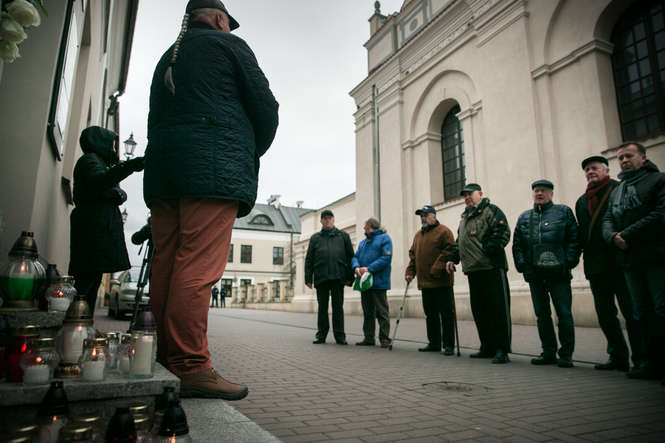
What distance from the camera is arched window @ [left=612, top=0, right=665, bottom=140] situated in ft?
30.8

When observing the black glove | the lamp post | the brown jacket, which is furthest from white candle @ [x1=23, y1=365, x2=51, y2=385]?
the lamp post

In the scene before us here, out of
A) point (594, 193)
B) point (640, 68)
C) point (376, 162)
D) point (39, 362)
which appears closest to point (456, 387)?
point (594, 193)

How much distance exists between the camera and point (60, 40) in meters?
3.83

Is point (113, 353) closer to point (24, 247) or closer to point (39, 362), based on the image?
point (39, 362)

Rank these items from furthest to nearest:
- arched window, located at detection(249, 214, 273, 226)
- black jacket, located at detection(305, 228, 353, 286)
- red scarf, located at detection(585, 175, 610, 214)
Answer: arched window, located at detection(249, 214, 273, 226) < black jacket, located at detection(305, 228, 353, 286) < red scarf, located at detection(585, 175, 610, 214)

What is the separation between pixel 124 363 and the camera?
5.91 ft

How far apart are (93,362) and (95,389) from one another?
116mm

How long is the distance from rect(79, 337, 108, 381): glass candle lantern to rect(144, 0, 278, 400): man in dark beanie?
0.63 meters

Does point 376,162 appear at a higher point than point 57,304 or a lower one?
higher

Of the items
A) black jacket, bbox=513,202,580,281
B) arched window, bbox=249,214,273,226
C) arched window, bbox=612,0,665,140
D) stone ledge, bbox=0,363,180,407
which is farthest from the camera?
arched window, bbox=249,214,273,226

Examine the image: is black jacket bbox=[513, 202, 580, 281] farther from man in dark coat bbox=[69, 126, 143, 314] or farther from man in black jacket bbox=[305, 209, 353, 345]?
man in dark coat bbox=[69, 126, 143, 314]

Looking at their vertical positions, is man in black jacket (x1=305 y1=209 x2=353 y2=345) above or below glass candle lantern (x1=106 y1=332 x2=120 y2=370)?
above

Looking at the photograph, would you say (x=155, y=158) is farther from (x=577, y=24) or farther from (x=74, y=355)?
(x=577, y=24)

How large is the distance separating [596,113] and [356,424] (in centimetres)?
1002
